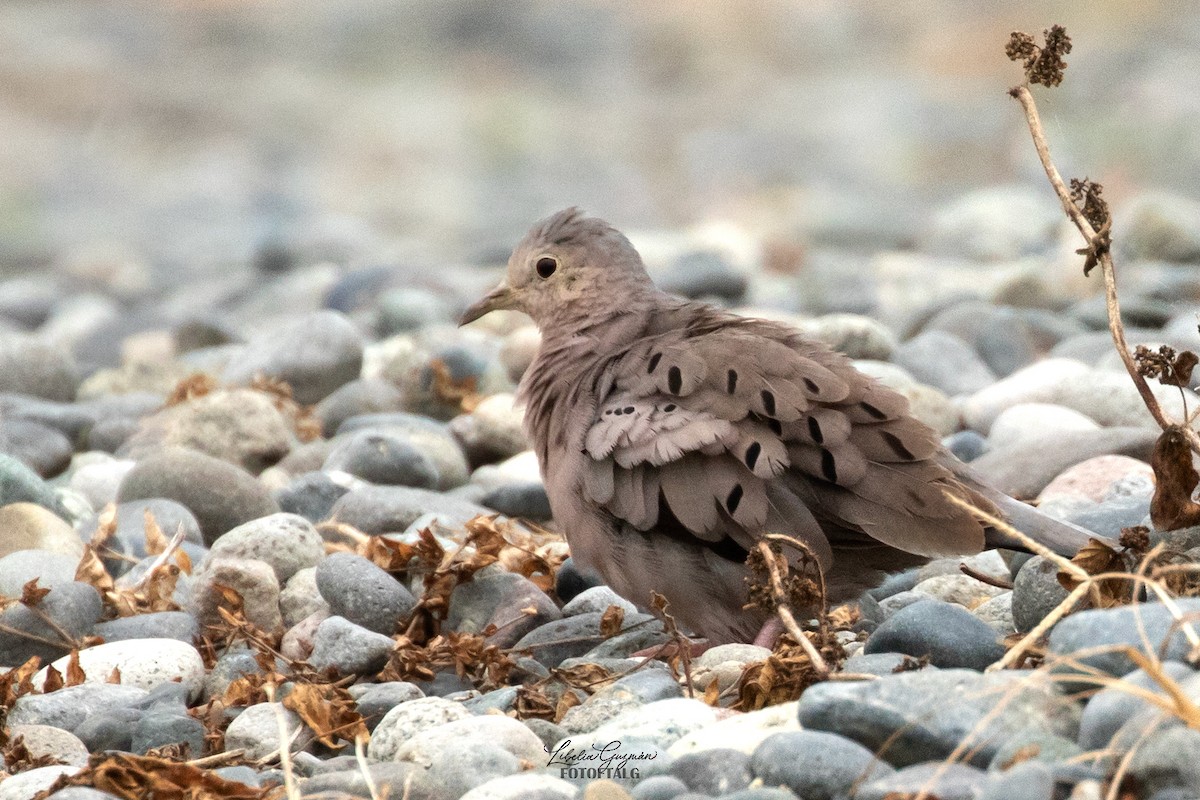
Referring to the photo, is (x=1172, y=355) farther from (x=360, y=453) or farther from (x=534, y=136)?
(x=534, y=136)

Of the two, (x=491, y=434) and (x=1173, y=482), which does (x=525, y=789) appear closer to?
(x=1173, y=482)

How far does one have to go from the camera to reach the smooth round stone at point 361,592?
3947 millimetres

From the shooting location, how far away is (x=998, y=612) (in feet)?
12.4

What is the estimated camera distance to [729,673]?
11.2 ft

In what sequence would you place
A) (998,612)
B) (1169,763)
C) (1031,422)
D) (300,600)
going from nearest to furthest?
(1169,763) → (998,612) → (300,600) → (1031,422)

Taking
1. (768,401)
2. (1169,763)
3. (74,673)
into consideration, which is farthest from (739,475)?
(74,673)

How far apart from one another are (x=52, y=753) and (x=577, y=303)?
1940 mm

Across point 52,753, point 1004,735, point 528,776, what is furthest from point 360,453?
point 1004,735

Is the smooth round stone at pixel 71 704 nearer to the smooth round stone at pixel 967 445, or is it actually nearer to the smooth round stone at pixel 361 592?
the smooth round stone at pixel 361 592

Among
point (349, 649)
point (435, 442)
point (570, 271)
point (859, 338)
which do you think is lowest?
point (349, 649)

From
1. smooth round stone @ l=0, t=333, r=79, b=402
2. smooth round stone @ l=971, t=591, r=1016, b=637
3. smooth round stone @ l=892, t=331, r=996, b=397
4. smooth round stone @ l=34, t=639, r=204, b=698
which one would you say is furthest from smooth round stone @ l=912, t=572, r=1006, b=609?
smooth round stone @ l=0, t=333, r=79, b=402

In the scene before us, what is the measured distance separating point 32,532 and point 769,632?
91.7 inches

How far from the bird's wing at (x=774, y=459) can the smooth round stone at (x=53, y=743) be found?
132cm

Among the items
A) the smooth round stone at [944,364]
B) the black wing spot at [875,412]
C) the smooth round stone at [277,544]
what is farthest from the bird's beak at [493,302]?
the smooth round stone at [944,364]
